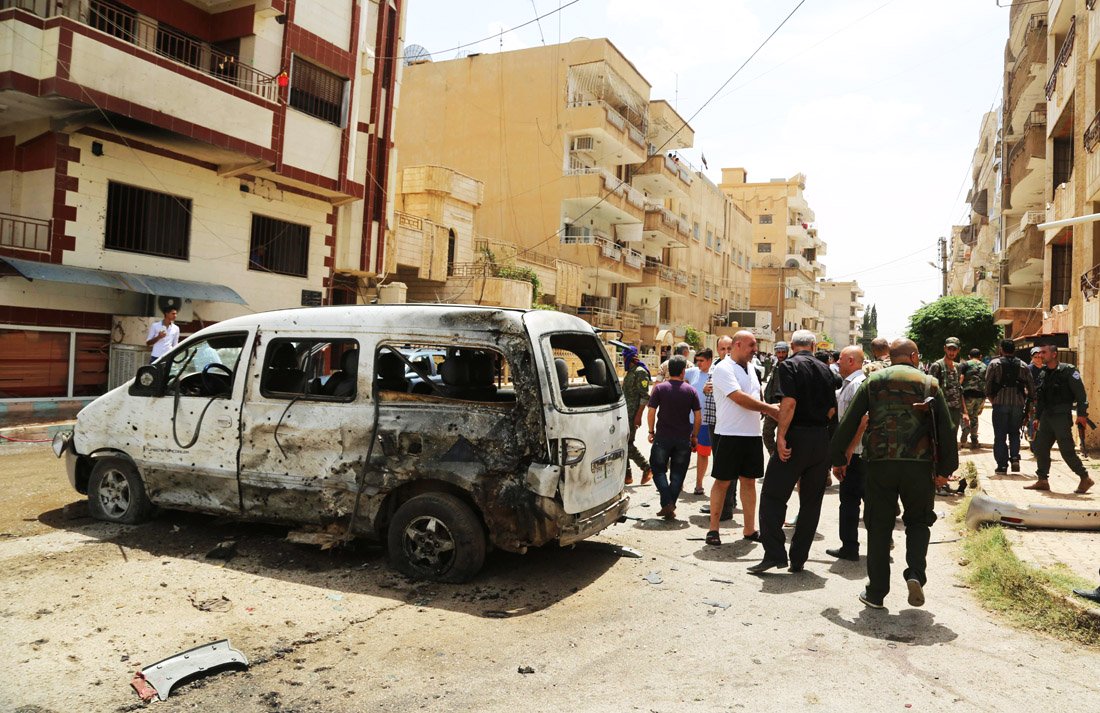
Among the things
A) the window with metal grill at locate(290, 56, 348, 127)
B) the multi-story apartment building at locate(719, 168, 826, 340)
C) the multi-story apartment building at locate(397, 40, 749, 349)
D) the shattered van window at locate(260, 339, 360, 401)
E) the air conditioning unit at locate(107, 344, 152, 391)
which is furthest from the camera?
the multi-story apartment building at locate(719, 168, 826, 340)

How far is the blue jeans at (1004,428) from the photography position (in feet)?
34.3

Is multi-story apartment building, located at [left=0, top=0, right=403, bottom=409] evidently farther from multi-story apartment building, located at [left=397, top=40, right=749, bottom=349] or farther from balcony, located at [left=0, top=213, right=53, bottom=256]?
multi-story apartment building, located at [left=397, top=40, right=749, bottom=349]

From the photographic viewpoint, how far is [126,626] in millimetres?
4301

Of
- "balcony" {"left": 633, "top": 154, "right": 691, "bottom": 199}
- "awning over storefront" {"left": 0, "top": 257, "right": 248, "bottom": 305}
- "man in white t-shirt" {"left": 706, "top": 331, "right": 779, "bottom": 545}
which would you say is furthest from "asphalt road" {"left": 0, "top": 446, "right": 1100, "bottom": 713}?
"balcony" {"left": 633, "top": 154, "right": 691, "bottom": 199}

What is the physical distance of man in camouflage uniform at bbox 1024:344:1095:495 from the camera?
891 centimetres

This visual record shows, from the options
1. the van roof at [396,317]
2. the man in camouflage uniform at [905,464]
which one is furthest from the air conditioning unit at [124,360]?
the man in camouflage uniform at [905,464]

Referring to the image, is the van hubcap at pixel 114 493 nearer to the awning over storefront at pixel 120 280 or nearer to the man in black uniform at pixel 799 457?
the man in black uniform at pixel 799 457

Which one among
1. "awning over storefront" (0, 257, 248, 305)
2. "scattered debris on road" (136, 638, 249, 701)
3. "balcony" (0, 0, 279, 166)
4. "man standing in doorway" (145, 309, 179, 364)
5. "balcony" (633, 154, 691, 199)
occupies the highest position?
"balcony" (633, 154, 691, 199)

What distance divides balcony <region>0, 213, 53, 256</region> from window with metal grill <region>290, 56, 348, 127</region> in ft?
21.4

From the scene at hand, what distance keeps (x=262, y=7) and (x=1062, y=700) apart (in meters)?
17.9

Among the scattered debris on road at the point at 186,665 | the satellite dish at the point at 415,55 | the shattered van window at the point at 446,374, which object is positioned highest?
the satellite dish at the point at 415,55

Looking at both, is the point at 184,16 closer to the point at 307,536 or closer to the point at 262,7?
the point at 262,7

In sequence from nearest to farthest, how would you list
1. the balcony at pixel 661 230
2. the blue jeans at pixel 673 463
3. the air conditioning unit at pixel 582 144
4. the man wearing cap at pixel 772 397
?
1. the man wearing cap at pixel 772 397
2. the blue jeans at pixel 673 463
3. the air conditioning unit at pixel 582 144
4. the balcony at pixel 661 230

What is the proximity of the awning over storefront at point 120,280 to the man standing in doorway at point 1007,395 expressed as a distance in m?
14.1
